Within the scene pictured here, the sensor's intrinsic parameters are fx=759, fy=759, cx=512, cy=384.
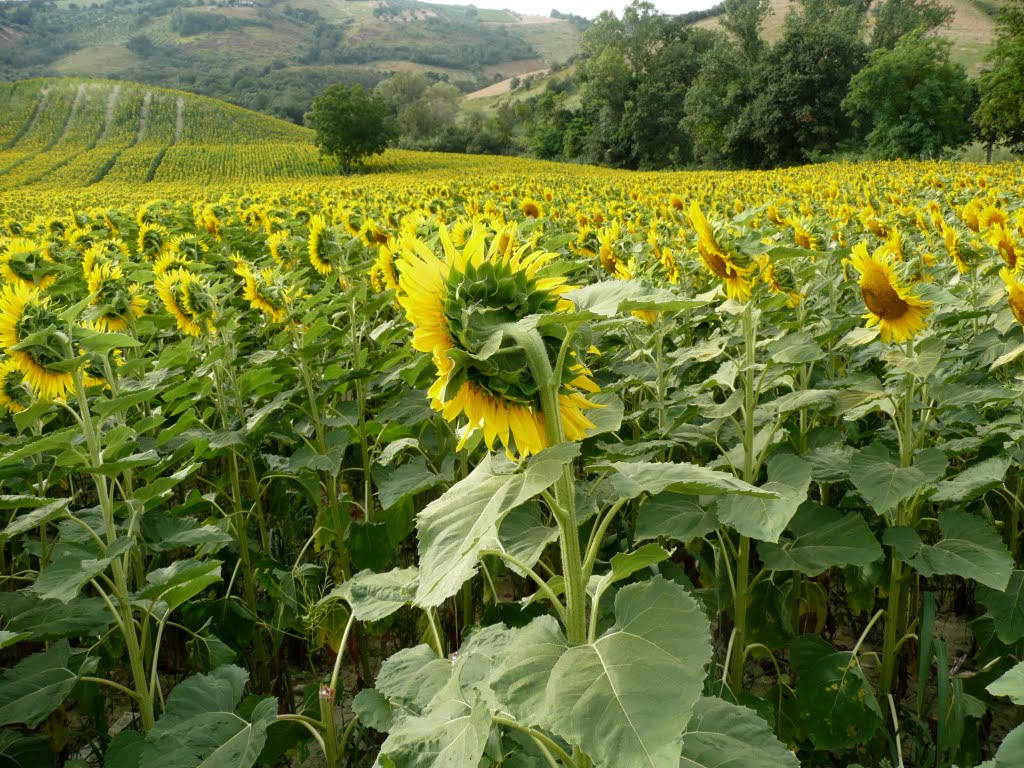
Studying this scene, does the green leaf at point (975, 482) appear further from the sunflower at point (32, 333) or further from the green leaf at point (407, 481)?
the sunflower at point (32, 333)

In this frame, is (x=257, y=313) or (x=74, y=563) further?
(x=257, y=313)

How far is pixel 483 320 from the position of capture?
99cm

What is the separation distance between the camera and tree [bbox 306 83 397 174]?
44.2 meters

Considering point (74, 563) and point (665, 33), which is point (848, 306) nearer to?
point (74, 563)

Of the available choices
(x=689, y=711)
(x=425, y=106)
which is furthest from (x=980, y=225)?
(x=425, y=106)

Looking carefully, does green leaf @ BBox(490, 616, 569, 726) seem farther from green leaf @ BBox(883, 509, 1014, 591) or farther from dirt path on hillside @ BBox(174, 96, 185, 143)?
dirt path on hillside @ BBox(174, 96, 185, 143)

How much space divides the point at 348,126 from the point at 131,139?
2216 cm

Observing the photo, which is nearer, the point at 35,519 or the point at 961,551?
the point at 35,519

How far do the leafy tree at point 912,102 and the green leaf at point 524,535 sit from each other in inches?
1401

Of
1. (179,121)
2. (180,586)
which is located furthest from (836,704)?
(179,121)

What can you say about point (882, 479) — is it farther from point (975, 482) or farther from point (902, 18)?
point (902, 18)

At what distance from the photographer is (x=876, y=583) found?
243cm

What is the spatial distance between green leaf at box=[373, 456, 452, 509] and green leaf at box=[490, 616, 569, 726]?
1.25 metres

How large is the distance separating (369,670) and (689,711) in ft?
7.09
